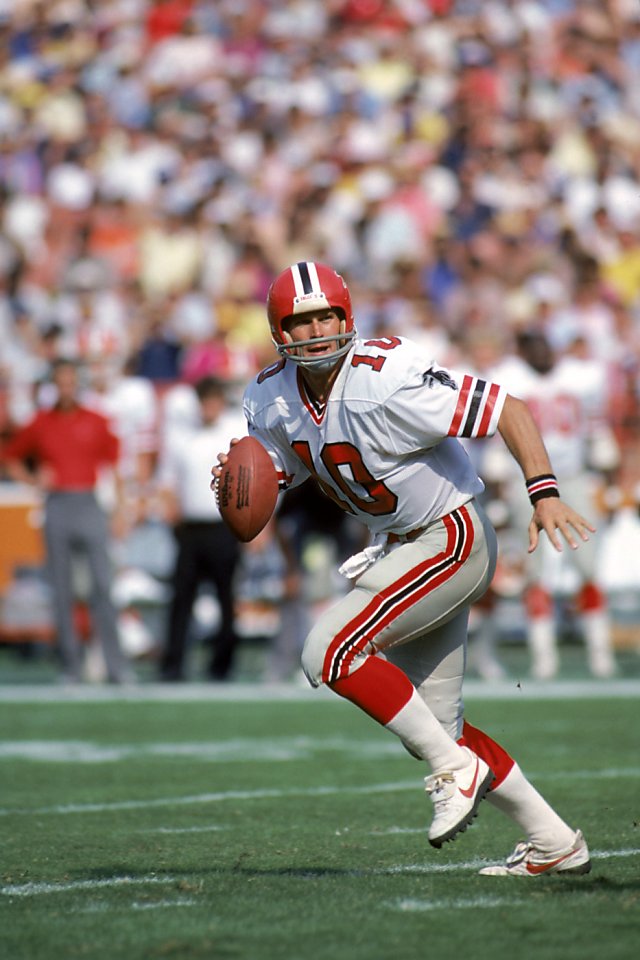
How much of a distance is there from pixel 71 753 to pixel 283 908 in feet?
12.1

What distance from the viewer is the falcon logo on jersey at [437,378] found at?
14.7ft

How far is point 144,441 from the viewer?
13.0m

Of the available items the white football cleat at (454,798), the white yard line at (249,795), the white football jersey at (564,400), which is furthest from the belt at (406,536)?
the white football jersey at (564,400)

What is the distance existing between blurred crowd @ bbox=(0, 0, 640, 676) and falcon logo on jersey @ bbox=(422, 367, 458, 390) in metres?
7.41

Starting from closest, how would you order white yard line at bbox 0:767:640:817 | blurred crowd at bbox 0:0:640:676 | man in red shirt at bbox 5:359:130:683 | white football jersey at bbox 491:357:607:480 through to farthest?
white yard line at bbox 0:767:640:817
man in red shirt at bbox 5:359:130:683
white football jersey at bbox 491:357:607:480
blurred crowd at bbox 0:0:640:676

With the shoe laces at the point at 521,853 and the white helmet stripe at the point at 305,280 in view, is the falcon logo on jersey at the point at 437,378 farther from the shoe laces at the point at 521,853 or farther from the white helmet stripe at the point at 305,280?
the shoe laces at the point at 521,853

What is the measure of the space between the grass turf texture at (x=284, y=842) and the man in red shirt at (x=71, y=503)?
5.40 feet

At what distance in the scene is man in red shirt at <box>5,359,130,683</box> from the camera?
10.8m

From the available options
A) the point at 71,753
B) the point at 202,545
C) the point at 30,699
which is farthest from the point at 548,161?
the point at 71,753

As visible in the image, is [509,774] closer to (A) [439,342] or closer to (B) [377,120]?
(A) [439,342]

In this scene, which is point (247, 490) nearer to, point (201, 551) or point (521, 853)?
point (521, 853)

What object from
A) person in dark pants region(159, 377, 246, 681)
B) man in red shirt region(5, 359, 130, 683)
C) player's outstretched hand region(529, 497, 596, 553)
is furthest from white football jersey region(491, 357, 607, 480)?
player's outstretched hand region(529, 497, 596, 553)

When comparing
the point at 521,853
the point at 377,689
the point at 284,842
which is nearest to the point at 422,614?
the point at 377,689

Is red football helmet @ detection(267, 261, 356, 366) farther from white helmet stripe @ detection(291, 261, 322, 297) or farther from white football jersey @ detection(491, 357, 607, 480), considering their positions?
white football jersey @ detection(491, 357, 607, 480)
